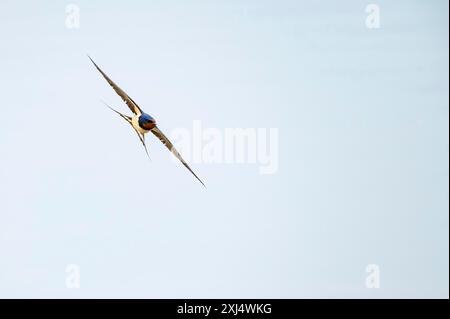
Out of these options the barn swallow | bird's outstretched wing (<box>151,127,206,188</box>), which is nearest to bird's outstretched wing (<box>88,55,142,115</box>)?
the barn swallow

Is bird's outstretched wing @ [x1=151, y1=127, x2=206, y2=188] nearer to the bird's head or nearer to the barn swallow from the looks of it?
the barn swallow

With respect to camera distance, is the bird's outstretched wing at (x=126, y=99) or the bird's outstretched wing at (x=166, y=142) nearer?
the bird's outstretched wing at (x=126, y=99)

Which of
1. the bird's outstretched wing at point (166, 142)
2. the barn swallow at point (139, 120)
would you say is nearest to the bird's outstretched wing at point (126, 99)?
the barn swallow at point (139, 120)

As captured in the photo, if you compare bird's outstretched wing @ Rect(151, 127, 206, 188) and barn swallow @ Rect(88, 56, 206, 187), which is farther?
bird's outstretched wing @ Rect(151, 127, 206, 188)

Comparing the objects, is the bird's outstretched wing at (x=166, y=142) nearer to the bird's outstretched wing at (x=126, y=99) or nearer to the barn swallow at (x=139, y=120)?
the barn swallow at (x=139, y=120)

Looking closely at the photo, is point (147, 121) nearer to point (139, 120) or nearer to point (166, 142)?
point (139, 120)
